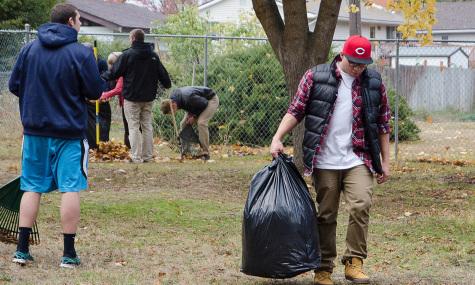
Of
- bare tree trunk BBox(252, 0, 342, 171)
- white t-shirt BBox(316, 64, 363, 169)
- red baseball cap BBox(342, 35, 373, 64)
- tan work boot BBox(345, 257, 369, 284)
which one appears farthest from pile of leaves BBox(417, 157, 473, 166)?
red baseball cap BBox(342, 35, 373, 64)

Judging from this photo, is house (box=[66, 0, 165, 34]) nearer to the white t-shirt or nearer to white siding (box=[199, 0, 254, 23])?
white siding (box=[199, 0, 254, 23])

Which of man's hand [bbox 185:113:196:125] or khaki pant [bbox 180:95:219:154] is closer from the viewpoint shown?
khaki pant [bbox 180:95:219:154]

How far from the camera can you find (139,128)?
14305 mm

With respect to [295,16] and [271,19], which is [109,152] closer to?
[271,19]

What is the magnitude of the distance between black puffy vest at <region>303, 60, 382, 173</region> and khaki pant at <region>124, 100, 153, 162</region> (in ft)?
26.5

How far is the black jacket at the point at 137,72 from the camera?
13930 mm

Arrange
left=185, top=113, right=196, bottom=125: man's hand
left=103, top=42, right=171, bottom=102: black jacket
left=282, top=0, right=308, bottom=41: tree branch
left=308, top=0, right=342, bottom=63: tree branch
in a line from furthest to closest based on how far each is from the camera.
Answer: left=185, top=113, right=196, bottom=125: man's hand < left=103, top=42, right=171, bottom=102: black jacket < left=308, top=0, right=342, bottom=63: tree branch < left=282, top=0, right=308, bottom=41: tree branch

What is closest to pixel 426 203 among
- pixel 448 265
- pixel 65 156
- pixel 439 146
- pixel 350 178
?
pixel 448 265

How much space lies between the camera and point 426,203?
10.5 meters

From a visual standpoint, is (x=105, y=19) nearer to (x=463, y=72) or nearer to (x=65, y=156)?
(x=463, y=72)

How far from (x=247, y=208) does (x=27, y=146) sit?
65.6 inches

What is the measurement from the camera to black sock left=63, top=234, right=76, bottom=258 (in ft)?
21.7

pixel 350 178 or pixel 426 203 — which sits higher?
pixel 350 178

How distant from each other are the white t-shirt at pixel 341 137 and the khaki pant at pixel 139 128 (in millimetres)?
8097
